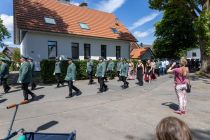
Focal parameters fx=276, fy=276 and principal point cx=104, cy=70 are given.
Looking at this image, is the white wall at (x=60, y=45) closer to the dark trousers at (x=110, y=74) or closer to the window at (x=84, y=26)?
the window at (x=84, y=26)

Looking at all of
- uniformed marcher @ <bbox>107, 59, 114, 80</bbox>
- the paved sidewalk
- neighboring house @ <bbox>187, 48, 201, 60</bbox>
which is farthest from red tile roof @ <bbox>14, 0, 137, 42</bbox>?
neighboring house @ <bbox>187, 48, 201, 60</bbox>

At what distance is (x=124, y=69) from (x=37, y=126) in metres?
8.60

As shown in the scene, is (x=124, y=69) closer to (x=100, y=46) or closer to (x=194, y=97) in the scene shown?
(x=194, y=97)

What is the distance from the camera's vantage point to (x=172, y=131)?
2.36 meters

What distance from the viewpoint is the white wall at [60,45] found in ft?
74.9

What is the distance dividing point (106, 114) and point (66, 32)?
1689cm

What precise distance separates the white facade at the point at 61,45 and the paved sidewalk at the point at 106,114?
983 centimetres

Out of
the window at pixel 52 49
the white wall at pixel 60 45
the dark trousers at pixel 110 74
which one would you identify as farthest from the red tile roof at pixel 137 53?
the dark trousers at pixel 110 74

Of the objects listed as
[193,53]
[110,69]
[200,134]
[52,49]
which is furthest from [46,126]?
[193,53]

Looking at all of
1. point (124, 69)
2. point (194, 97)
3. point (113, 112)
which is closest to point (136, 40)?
point (124, 69)

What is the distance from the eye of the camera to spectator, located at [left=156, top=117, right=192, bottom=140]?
7.74 feet

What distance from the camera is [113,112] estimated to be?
31.4 ft

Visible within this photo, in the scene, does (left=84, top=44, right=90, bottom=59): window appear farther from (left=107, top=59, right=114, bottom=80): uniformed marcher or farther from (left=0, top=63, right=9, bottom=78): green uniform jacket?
(left=0, top=63, right=9, bottom=78): green uniform jacket

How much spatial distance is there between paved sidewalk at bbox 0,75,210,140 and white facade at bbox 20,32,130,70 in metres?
9.83
